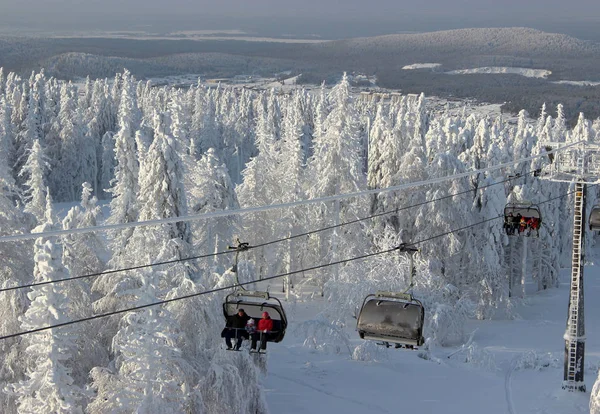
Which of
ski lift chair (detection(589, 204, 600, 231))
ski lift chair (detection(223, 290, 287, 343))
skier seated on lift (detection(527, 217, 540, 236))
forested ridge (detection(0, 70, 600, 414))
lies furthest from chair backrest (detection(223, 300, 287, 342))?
skier seated on lift (detection(527, 217, 540, 236))

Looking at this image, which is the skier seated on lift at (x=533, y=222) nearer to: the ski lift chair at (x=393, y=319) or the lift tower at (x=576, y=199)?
the lift tower at (x=576, y=199)

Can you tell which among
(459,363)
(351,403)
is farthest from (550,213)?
(351,403)

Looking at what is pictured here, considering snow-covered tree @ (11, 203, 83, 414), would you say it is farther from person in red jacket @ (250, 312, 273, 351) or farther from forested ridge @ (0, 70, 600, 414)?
person in red jacket @ (250, 312, 273, 351)

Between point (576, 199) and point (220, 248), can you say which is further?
point (220, 248)

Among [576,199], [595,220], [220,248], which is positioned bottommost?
[220,248]

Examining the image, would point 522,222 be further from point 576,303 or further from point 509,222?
point 576,303

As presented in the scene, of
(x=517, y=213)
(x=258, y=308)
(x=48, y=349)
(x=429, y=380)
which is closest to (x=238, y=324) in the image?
(x=258, y=308)

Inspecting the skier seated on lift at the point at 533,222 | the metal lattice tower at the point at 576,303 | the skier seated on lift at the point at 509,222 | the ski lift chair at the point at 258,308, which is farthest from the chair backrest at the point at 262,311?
the skier seated on lift at the point at 533,222
